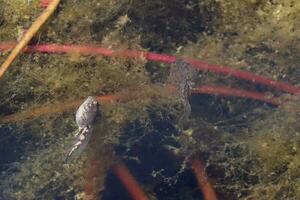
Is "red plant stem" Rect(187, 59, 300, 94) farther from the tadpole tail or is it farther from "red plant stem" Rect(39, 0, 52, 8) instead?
"red plant stem" Rect(39, 0, 52, 8)

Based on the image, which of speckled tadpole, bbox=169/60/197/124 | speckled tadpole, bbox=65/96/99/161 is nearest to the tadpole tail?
speckled tadpole, bbox=65/96/99/161

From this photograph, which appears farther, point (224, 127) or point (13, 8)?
point (13, 8)

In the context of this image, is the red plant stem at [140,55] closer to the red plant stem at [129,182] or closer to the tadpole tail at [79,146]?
the tadpole tail at [79,146]

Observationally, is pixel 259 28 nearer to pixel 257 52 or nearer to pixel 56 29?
pixel 257 52

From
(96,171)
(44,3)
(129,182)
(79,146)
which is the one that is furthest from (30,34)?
(129,182)

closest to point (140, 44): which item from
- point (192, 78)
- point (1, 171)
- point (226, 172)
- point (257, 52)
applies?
point (192, 78)
